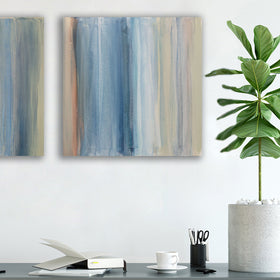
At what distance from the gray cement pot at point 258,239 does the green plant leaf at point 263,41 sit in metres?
0.54

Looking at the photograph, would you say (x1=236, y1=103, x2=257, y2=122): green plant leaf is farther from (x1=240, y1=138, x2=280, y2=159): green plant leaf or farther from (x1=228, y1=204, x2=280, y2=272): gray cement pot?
(x1=228, y1=204, x2=280, y2=272): gray cement pot

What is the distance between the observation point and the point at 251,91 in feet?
6.53

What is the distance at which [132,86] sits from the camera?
224cm

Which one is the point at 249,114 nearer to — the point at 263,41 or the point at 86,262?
the point at 263,41

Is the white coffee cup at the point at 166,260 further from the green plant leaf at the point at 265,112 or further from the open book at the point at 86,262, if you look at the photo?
the green plant leaf at the point at 265,112

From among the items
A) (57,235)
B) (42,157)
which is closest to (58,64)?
(42,157)

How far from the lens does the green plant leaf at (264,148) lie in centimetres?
190

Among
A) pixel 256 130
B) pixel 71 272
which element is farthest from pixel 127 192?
pixel 256 130

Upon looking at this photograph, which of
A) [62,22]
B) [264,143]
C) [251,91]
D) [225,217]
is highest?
[62,22]

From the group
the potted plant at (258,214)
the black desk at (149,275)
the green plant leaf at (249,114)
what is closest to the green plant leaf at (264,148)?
the potted plant at (258,214)

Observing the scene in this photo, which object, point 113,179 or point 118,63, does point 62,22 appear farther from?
point 113,179

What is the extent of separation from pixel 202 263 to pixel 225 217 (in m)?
0.33

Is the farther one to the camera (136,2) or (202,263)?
(136,2)

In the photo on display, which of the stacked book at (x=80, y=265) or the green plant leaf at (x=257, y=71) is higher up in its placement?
the green plant leaf at (x=257, y=71)
